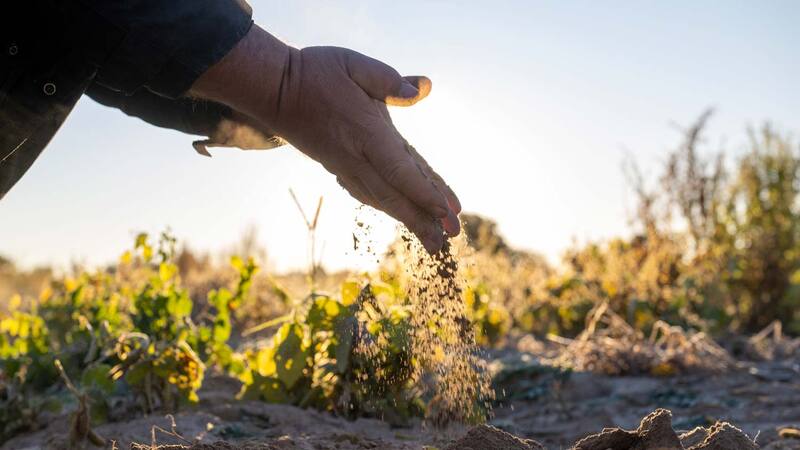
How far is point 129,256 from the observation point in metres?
3.89

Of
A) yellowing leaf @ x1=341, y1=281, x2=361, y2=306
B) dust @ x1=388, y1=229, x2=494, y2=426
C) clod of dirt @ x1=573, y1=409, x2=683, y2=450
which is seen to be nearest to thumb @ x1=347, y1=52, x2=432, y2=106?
dust @ x1=388, y1=229, x2=494, y2=426

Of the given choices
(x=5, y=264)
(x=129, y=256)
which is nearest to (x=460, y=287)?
(x=129, y=256)

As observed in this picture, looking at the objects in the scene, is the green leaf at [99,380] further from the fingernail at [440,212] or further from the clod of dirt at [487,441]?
the fingernail at [440,212]

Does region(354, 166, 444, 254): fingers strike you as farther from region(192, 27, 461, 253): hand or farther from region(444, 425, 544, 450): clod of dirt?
region(444, 425, 544, 450): clod of dirt

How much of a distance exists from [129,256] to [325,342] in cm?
136

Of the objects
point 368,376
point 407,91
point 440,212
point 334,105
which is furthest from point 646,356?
point 334,105

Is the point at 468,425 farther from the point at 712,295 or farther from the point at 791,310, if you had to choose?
the point at 791,310

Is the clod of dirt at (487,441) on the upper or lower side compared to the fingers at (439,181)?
lower

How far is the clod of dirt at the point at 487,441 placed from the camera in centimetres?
182

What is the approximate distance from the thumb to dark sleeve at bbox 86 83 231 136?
56 cm

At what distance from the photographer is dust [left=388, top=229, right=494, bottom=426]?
2.18 meters

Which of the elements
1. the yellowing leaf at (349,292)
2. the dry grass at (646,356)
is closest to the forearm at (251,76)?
the yellowing leaf at (349,292)

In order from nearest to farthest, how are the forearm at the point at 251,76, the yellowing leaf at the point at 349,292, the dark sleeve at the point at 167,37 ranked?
the dark sleeve at the point at 167,37
the forearm at the point at 251,76
the yellowing leaf at the point at 349,292

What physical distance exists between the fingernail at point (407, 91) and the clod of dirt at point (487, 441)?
2.76 feet
